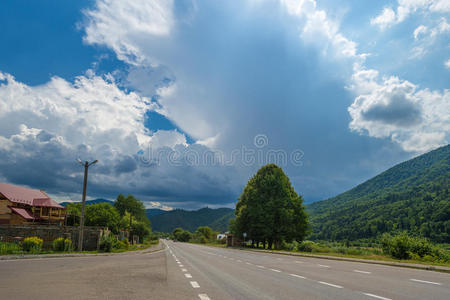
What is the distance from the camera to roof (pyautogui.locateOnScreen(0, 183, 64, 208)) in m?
51.1

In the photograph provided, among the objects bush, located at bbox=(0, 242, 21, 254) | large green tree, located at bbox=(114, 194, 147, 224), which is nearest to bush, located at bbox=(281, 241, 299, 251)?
bush, located at bbox=(0, 242, 21, 254)

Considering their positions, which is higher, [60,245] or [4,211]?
[4,211]

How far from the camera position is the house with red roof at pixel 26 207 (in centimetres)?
4928

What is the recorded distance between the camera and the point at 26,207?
53.2 metres

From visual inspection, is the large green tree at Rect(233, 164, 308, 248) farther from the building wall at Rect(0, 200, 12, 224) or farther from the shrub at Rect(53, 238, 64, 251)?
the building wall at Rect(0, 200, 12, 224)

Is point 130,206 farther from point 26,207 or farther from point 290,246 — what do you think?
point 290,246

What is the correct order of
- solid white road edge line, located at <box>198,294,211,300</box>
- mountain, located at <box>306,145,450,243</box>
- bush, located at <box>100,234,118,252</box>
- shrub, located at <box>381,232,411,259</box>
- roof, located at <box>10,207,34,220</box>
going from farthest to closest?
mountain, located at <box>306,145,450,243</box>, roof, located at <box>10,207,34,220</box>, bush, located at <box>100,234,118,252</box>, shrub, located at <box>381,232,411,259</box>, solid white road edge line, located at <box>198,294,211,300</box>

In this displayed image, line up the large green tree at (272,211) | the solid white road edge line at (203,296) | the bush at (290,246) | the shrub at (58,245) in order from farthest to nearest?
1. the large green tree at (272,211)
2. the bush at (290,246)
3. the shrub at (58,245)
4. the solid white road edge line at (203,296)

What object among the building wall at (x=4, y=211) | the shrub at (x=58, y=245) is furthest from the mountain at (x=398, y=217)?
the shrub at (x=58, y=245)

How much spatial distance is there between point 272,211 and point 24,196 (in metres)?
40.2

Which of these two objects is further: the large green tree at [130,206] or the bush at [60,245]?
the large green tree at [130,206]

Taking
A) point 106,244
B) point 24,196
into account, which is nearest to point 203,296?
point 106,244

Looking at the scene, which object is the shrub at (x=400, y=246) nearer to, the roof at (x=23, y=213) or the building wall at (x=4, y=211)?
the roof at (x=23, y=213)

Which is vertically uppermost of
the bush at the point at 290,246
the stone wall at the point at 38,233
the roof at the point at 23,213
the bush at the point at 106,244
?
the roof at the point at 23,213
